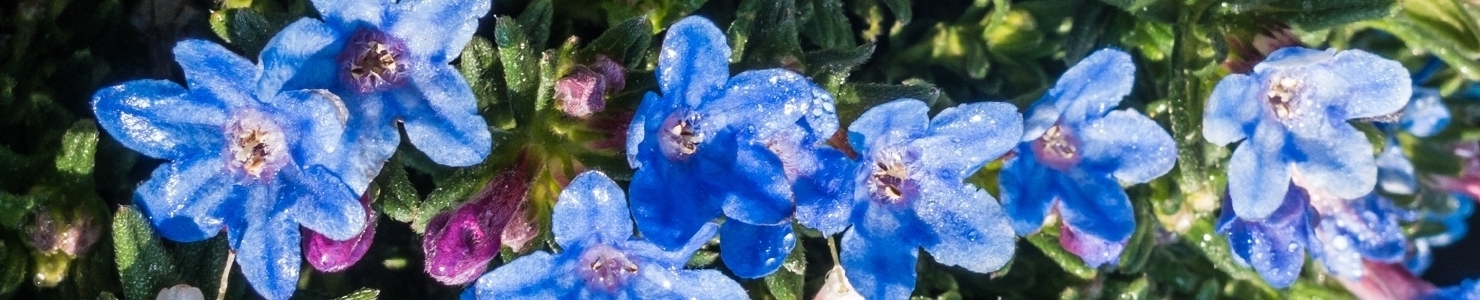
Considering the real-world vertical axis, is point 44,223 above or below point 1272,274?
above

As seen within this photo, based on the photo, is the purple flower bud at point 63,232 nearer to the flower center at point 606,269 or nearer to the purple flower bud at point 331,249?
the purple flower bud at point 331,249

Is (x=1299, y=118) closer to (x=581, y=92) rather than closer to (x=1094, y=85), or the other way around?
(x=1094, y=85)

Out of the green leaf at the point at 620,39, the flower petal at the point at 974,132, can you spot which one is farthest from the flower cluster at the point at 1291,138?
the green leaf at the point at 620,39

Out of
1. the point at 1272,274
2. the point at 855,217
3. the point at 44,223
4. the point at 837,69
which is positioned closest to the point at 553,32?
the point at 837,69

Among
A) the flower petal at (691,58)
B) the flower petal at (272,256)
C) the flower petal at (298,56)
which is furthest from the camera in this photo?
the flower petal at (272,256)

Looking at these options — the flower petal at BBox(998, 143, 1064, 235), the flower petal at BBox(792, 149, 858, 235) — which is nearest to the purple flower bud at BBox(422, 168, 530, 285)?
the flower petal at BBox(792, 149, 858, 235)

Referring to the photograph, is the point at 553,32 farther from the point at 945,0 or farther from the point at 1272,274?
the point at 1272,274
